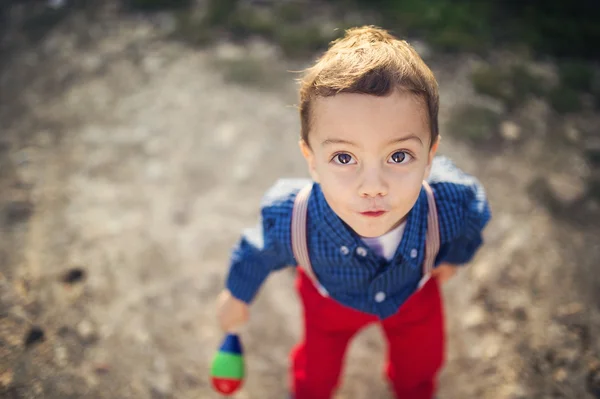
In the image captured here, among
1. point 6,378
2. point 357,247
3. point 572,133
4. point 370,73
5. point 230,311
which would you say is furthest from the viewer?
point 572,133

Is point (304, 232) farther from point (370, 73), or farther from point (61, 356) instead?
point (61, 356)

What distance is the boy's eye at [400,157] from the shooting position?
1056mm

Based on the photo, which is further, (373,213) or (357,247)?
(357,247)

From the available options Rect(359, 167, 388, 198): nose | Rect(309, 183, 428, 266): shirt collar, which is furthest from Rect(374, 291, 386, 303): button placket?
Rect(359, 167, 388, 198): nose

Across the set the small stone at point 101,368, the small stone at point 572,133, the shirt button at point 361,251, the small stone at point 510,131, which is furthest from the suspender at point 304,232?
the small stone at point 572,133

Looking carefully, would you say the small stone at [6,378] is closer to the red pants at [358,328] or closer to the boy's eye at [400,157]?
the red pants at [358,328]

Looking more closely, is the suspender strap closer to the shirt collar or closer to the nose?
the shirt collar

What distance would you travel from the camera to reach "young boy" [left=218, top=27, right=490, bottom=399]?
3.34 feet

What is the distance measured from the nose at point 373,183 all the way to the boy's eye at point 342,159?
0.05 m

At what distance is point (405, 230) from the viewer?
1206 mm

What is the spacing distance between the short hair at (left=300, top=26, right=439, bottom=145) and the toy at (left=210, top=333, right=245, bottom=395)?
668 mm

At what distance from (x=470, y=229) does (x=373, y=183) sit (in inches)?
15.2

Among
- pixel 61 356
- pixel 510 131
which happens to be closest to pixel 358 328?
pixel 61 356

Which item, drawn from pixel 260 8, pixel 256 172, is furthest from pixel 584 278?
pixel 260 8
